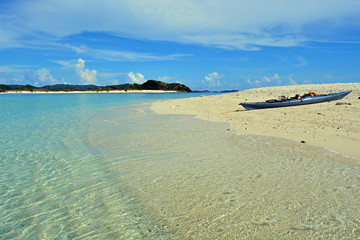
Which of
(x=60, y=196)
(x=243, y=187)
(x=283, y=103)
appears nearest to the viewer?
(x=60, y=196)

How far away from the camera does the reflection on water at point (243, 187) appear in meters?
3.93

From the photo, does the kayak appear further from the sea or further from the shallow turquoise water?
the shallow turquoise water

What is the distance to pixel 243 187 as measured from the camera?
5.38m

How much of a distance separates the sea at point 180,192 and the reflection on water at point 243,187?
0.06 ft

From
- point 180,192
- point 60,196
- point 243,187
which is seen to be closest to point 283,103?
point 243,187

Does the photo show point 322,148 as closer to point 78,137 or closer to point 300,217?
point 300,217

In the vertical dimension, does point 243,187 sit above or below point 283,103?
below

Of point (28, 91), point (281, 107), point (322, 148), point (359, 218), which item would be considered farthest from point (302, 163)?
point (28, 91)

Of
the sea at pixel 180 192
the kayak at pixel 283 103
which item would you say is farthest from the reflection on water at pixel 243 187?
the kayak at pixel 283 103

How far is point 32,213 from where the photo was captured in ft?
14.9

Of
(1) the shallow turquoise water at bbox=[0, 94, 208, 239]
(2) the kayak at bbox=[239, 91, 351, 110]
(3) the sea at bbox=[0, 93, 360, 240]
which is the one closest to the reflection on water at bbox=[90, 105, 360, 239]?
(3) the sea at bbox=[0, 93, 360, 240]

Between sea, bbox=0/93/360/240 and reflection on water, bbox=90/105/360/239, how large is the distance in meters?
0.02

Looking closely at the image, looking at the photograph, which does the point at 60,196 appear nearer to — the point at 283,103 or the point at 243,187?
the point at 243,187

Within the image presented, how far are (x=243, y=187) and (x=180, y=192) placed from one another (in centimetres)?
146
